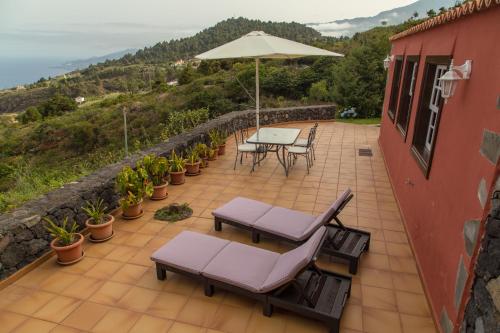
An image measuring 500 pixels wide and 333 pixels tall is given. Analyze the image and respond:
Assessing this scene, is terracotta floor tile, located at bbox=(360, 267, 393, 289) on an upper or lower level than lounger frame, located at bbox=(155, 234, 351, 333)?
lower

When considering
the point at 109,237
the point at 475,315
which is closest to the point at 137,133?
the point at 109,237

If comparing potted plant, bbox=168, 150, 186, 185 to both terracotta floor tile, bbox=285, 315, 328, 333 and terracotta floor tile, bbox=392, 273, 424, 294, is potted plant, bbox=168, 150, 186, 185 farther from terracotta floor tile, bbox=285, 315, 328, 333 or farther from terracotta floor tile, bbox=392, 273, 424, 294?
terracotta floor tile, bbox=392, 273, 424, 294

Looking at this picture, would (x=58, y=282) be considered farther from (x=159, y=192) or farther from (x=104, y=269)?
(x=159, y=192)

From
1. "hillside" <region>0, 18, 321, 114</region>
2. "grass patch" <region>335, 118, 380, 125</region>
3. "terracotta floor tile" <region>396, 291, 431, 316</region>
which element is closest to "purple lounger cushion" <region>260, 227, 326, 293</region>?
"terracotta floor tile" <region>396, 291, 431, 316</region>

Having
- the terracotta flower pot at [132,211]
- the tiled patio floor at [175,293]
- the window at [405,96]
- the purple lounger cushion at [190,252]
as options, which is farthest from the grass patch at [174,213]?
the window at [405,96]

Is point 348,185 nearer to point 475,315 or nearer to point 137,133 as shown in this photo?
point 475,315

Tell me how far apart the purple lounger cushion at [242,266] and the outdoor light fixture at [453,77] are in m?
2.30

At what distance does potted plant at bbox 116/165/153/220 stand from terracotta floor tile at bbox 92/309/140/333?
191cm

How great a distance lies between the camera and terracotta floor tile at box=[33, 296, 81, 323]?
2.83 m

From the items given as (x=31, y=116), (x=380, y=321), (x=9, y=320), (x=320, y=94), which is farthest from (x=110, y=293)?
(x=31, y=116)

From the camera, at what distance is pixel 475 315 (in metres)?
1.92

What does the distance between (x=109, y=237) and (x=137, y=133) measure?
22.3m

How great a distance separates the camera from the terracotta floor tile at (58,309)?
9.27ft

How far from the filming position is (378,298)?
3.07 m
